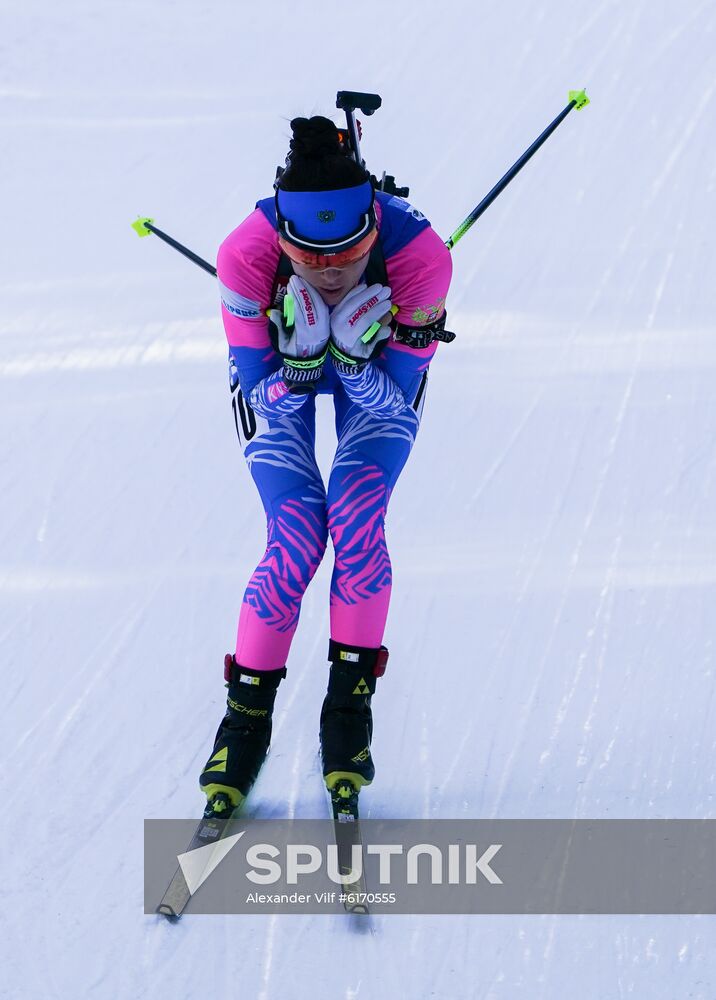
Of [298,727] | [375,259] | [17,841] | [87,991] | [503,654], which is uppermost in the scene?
[375,259]

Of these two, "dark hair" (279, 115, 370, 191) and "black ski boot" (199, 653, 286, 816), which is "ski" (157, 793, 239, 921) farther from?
"dark hair" (279, 115, 370, 191)

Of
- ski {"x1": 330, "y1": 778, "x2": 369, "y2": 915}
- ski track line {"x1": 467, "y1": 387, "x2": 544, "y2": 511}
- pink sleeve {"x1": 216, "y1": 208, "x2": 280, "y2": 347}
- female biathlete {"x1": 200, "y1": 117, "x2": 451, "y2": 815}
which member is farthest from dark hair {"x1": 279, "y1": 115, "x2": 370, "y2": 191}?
ski track line {"x1": 467, "y1": 387, "x2": 544, "y2": 511}

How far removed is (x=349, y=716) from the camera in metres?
3.45

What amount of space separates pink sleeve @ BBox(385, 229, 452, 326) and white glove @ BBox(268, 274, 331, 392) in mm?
258

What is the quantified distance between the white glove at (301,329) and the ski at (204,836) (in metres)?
1.16

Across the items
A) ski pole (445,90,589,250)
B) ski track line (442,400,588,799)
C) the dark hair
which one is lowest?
ski track line (442,400,588,799)

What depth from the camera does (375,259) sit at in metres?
3.44

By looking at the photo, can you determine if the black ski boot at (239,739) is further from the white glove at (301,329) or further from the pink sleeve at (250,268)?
the pink sleeve at (250,268)

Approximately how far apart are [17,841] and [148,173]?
16.3ft

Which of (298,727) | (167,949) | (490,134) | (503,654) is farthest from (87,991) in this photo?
(490,134)

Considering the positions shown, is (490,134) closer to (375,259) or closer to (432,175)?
(432,175)

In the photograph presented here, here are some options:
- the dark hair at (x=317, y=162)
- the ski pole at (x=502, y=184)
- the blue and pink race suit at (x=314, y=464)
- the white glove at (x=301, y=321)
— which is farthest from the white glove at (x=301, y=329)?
the ski pole at (x=502, y=184)

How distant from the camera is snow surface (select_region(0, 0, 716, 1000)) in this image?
310cm

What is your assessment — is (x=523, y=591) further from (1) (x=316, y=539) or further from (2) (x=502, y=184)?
(2) (x=502, y=184)
